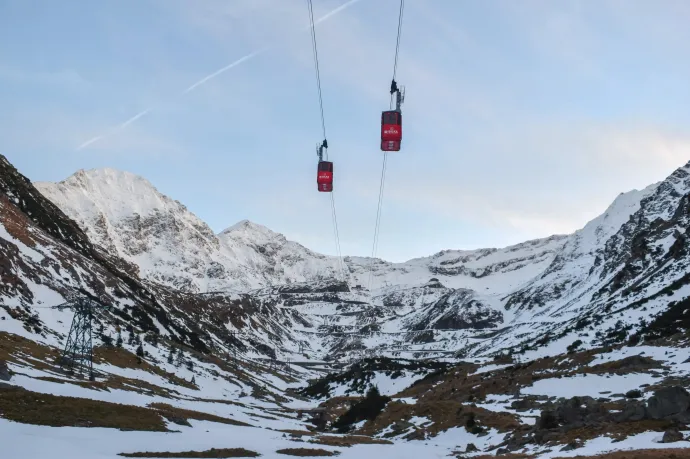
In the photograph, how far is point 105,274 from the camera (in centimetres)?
17862

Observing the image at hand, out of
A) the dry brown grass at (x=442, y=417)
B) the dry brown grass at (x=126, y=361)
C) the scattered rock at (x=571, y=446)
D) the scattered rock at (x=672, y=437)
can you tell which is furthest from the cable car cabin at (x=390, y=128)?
the dry brown grass at (x=126, y=361)

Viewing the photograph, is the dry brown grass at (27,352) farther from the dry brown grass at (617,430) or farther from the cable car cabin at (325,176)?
the dry brown grass at (617,430)

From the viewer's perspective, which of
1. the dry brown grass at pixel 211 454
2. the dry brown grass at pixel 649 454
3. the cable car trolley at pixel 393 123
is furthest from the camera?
the cable car trolley at pixel 393 123

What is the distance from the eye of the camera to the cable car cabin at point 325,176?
48125 mm

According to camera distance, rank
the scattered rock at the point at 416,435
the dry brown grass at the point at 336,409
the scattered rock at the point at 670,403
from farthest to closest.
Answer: the dry brown grass at the point at 336,409
the scattered rock at the point at 416,435
the scattered rock at the point at 670,403

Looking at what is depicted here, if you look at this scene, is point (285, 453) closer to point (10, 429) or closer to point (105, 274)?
point (10, 429)

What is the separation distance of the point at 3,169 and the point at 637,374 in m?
205

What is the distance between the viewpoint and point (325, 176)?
4834cm

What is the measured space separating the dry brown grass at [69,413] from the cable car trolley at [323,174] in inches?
917

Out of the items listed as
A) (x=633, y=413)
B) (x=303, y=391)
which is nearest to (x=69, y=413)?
(x=633, y=413)

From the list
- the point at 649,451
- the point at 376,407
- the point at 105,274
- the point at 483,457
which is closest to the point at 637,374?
the point at 376,407

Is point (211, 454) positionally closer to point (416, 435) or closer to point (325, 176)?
point (325, 176)

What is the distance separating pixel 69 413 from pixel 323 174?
2636 centimetres

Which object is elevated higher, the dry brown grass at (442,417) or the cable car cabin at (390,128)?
the cable car cabin at (390,128)
